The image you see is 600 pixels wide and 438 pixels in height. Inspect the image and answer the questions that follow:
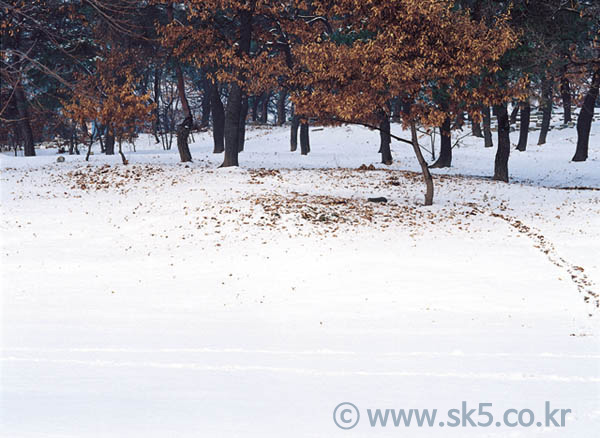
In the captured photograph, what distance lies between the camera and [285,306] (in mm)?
9266

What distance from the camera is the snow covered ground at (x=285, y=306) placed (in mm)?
5453

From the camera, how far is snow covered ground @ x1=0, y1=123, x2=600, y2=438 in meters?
5.45

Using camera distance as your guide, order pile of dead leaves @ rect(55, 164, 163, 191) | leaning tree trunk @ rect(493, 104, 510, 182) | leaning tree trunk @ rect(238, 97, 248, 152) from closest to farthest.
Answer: pile of dead leaves @ rect(55, 164, 163, 191)
leaning tree trunk @ rect(493, 104, 510, 182)
leaning tree trunk @ rect(238, 97, 248, 152)

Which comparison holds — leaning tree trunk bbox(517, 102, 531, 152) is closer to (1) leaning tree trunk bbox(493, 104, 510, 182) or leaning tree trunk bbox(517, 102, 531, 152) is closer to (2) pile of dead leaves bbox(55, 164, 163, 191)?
(1) leaning tree trunk bbox(493, 104, 510, 182)

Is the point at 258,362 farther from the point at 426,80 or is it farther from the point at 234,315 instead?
the point at 426,80

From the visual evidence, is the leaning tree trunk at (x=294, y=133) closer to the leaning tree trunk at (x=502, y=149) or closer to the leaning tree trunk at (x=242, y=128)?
the leaning tree trunk at (x=242, y=128)

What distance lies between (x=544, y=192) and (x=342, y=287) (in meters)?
13.1

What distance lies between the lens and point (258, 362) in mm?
6641

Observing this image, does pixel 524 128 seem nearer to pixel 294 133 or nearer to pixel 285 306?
pixel 294 133

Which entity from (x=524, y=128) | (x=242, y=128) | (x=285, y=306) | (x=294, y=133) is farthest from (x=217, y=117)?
(x=285, y=306)

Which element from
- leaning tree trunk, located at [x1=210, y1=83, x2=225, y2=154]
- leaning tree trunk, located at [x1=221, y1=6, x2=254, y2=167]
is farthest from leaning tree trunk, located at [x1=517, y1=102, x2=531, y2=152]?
leaning tree trunk, located at [x1=221, y1=6, x2=254, y2=167]

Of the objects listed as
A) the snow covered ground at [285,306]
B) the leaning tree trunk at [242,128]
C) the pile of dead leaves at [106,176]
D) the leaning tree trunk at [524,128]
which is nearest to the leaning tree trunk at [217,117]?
the leaning tree trunk at [242,128]

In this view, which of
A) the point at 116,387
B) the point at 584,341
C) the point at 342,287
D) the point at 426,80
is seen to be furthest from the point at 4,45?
the point at 584,341

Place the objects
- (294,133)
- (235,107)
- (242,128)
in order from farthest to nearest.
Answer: (294,133) < (242,128) < (235,107)
